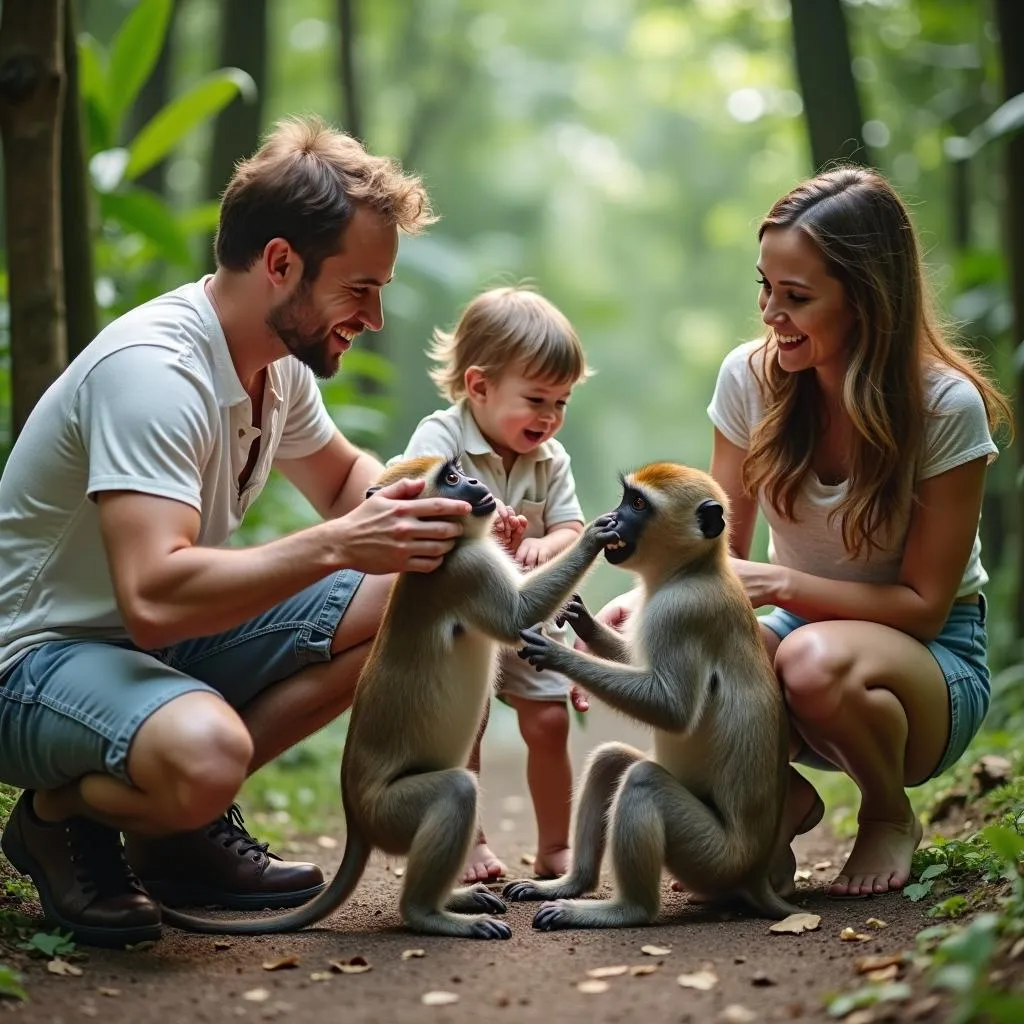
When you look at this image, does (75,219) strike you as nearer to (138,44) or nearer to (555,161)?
(138,44)

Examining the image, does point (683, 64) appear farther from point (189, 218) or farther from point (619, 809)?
point (619, 809)

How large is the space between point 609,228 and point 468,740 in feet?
81.6

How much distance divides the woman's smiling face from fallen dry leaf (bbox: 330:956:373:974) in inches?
106

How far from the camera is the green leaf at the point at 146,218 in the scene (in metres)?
7.67

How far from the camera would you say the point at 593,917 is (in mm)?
4398

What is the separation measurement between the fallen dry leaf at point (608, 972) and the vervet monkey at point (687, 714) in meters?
0.54

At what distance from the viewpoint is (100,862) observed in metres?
4.22

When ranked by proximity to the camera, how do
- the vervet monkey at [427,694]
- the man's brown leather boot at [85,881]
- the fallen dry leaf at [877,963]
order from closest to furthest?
the fallen dry leaf at [877,963]
the man's brown leather boot at [85,881]
the vervet monkey at [427,694]

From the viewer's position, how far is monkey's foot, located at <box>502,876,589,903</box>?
481 centimetres

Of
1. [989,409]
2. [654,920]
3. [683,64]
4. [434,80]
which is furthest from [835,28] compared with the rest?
[683,64]

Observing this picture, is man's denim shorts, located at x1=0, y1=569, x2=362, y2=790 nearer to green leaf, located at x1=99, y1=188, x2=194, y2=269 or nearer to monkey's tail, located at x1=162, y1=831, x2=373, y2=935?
monkey's tail, located at x1=162, y1=831, x2=373, y2=935

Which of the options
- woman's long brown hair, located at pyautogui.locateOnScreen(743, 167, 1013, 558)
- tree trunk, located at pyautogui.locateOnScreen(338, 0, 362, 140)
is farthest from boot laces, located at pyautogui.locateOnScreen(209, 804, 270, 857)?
tree trunk, located at pyautogui.locateOnScreen(338, 0, 362, 140)

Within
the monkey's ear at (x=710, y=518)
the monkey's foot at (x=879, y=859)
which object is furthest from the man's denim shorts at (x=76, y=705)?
the monkey's foot at (x=879, y=859)

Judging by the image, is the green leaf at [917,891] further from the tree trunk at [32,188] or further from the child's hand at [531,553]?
the tree trunk at [32,188]
